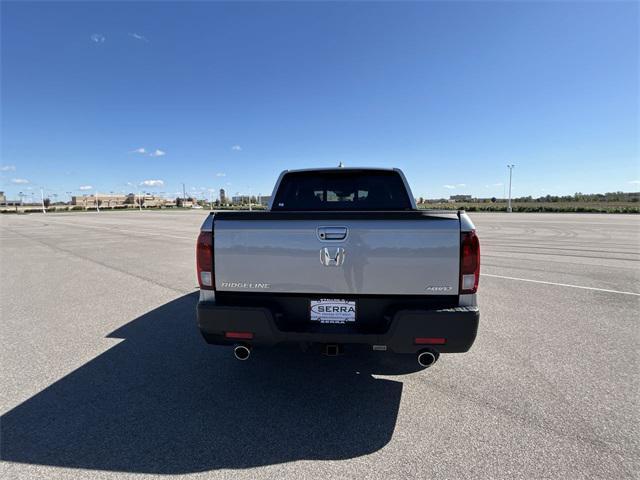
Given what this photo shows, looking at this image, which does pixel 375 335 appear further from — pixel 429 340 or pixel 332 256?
pixel 332 256

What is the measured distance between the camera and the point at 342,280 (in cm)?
260

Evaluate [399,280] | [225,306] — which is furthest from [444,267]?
[225,306]

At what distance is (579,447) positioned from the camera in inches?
91.0

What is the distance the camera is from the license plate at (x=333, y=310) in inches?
104

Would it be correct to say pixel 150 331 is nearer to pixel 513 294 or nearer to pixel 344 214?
pixel 344 214

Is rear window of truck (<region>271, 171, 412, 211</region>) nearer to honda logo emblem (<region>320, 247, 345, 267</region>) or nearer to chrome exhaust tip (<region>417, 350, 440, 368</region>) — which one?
honda logo emblem (<region>320, 247, 345, 267</region>)

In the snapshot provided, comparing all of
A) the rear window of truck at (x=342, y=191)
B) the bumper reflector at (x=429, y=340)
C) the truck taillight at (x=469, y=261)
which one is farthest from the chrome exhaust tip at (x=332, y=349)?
the rear window of truck at (x=342, y=191)

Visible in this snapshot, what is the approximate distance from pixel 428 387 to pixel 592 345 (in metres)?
2.35

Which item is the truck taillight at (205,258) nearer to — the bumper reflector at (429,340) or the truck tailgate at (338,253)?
the truck tailgate at (338,253)

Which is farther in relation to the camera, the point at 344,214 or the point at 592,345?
the point at 592,345

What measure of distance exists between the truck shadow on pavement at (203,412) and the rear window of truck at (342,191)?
1.91 meters

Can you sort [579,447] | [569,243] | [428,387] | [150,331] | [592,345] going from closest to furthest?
[579,447]
[428,387]
[592,345]
[150,331]
[569,243]

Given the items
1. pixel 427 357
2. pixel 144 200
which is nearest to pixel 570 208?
pixel 427 357

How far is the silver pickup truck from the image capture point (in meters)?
2.50
